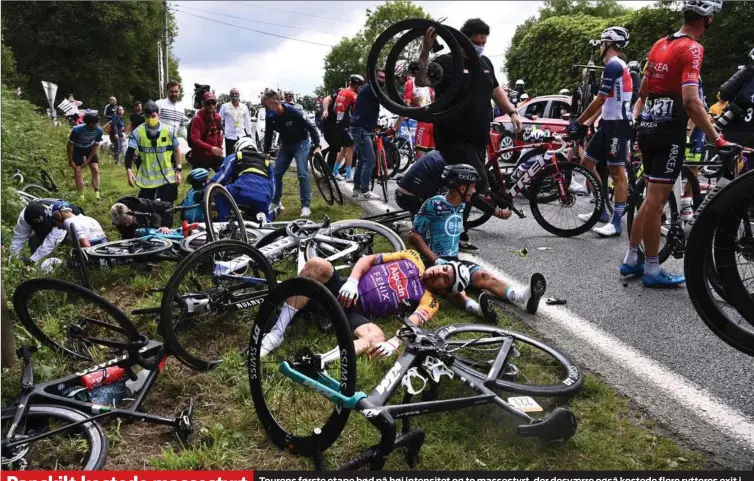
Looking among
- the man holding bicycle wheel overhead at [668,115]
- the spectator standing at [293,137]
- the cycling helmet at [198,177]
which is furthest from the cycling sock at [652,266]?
the cycling helmet at [198,177]

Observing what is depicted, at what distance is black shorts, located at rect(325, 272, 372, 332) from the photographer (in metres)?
3.94

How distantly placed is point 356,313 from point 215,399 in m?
1.11

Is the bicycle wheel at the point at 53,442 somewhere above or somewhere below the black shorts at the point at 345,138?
below

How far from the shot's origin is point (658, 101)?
4.65 m

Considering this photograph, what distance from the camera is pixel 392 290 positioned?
4.29m

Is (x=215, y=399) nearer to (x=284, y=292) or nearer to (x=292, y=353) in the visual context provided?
(x=292, y=353)

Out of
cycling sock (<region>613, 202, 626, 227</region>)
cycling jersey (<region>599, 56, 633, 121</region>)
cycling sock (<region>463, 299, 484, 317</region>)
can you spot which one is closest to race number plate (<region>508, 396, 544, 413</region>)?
cycling sock (<region>463, 299, 484, 317</region>)

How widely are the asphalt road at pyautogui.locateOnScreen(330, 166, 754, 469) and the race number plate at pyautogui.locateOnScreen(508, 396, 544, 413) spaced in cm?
68

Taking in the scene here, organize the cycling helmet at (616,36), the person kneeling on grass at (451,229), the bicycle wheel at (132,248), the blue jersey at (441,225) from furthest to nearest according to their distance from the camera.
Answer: the cycling helmet at (616,36)
the bicycle wheel at (132,248)
the blue jersey at (441,225)
the person kneeling on grass at (451,229)

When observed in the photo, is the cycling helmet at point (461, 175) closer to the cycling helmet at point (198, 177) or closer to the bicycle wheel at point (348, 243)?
the bicycle wheel at point (348, 243)

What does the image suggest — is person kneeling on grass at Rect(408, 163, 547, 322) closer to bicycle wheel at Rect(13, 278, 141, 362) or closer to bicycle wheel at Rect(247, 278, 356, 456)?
bicycle wheel at Rect(247, 278, 356, 456)

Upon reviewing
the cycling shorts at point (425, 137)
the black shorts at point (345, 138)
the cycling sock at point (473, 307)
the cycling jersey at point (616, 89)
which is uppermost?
the cycling jersey at point (616, 89)

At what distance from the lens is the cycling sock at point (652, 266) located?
488cm

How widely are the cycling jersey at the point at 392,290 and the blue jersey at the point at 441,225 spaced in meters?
0.62
